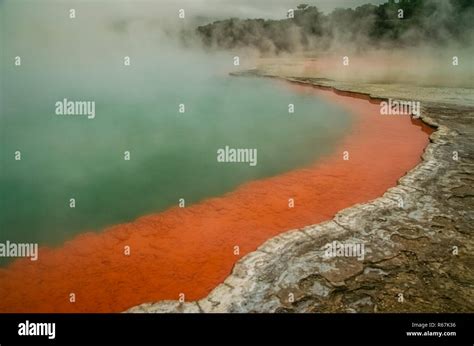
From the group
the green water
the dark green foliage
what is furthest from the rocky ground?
the dark green foliage

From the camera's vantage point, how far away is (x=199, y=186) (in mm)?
5617

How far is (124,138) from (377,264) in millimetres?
5962

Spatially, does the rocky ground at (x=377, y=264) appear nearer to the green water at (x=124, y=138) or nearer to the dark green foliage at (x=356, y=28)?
the green water at (x=124, y=138)

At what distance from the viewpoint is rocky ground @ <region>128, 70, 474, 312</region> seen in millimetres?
2828

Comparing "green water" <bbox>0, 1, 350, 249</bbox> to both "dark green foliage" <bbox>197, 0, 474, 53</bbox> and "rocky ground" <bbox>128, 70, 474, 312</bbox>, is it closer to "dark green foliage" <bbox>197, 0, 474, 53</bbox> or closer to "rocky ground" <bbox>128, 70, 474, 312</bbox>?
"rocky ground" <bbox>128, 70, 474, 312</bbox>

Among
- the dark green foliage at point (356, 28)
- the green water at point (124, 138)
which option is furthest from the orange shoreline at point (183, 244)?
the dark green foliage at point (356, 28)

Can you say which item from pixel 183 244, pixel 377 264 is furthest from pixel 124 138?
pixel 377 264

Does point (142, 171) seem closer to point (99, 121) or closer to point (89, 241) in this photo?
point (89, 241)

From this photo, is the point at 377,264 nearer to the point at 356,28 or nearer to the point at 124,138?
the point at 124,138

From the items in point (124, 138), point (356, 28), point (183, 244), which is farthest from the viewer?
point (356, 28)

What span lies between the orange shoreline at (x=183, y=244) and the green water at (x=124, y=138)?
36 centimetres

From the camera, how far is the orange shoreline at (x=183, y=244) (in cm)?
336

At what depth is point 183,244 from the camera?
13.3ft

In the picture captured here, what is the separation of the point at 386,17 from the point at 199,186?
74.4ft
